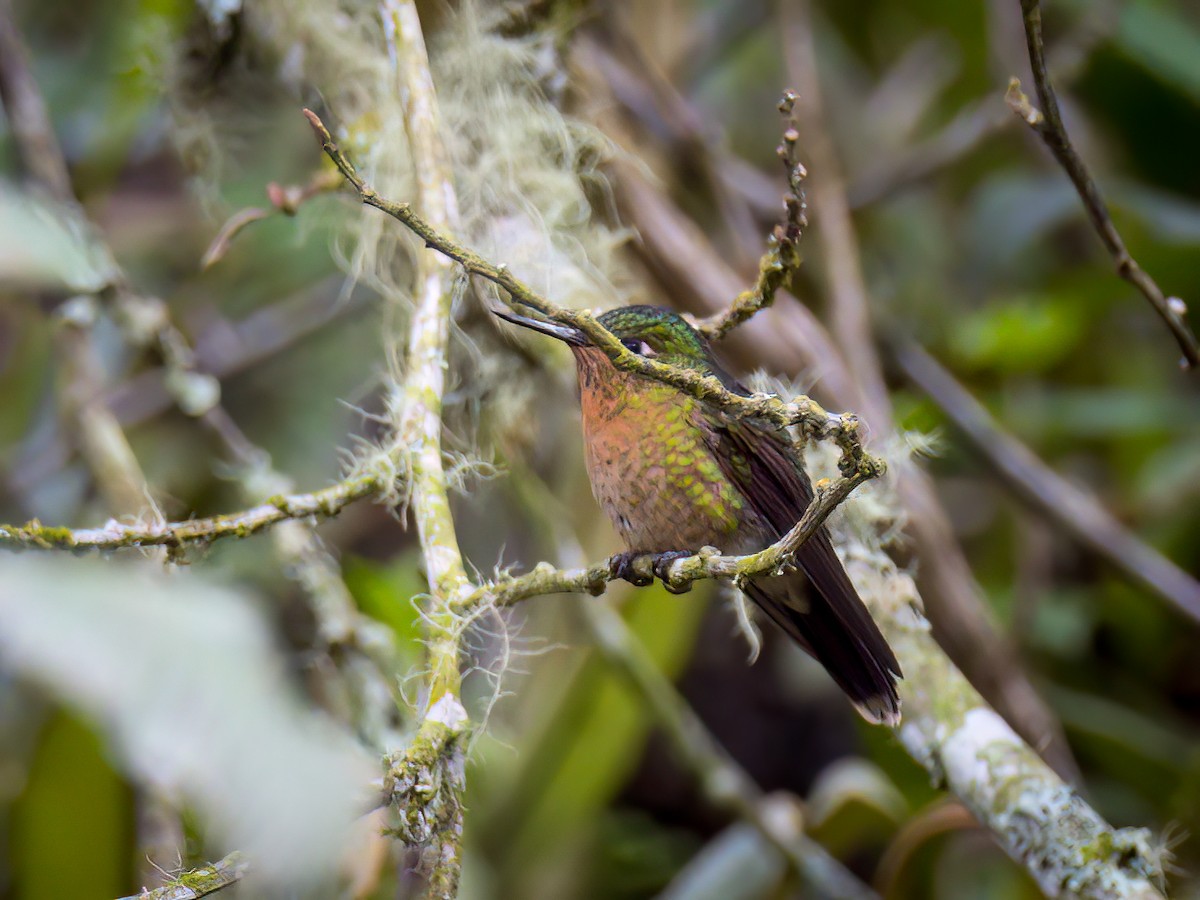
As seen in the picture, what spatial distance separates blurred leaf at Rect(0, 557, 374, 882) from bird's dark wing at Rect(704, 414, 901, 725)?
2.47 feet

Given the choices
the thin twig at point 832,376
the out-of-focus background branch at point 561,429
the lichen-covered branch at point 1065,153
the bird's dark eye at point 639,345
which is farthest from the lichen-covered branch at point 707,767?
the lichen-covered branch at point 1065,153

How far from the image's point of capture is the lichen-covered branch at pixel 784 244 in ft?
3.25

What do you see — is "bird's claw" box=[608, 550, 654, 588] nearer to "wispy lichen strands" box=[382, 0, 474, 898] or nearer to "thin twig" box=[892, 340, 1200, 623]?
"wispy lichen strands" box=[382, 0, 474, 898]

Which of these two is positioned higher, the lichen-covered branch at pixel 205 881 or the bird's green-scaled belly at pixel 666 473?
the bird's green-scaled belly at pixel 666 473

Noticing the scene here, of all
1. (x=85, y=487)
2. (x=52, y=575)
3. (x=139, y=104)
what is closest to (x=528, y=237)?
(x=52, y=575)

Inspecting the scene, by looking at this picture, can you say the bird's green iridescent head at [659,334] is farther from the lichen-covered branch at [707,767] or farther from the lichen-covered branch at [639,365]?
the lichen-covered branch at [707,767]

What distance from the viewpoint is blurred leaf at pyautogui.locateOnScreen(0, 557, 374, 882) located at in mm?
497

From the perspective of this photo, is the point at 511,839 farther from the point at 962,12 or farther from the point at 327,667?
the point at 962,12

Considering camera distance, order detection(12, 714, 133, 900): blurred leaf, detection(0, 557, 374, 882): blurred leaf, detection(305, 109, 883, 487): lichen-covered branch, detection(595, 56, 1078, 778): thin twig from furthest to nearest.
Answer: detection(595, 56, 1078, 778): thin twig < detection(12, 714, 133, 900): blurred leaf < detection(305, 109, 883, 487): lichen-covered branch < detection(0, 557, 374, 882): blurred leaf

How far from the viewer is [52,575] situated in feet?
1.92

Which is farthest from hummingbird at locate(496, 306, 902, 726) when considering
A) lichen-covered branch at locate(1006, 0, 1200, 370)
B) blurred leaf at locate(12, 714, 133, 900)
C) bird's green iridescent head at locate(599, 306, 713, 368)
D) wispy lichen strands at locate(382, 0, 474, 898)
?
blurred leaf at locate(12, 714, 133, 900)

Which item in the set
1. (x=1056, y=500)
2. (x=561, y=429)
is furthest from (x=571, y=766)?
(x=1056, y=500)

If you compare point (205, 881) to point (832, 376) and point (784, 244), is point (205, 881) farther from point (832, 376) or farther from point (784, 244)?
point (832, 376)

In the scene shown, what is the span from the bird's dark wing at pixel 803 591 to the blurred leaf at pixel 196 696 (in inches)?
29.7
